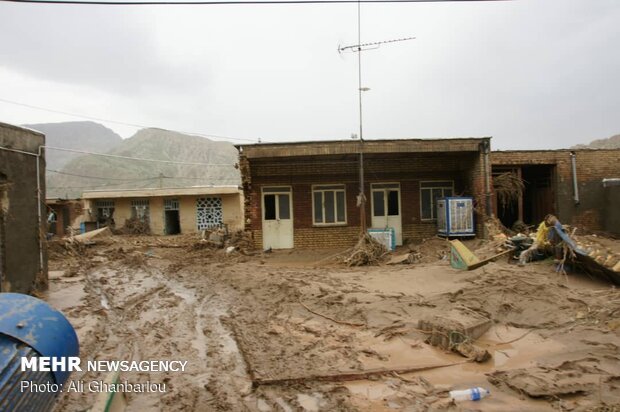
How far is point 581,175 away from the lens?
13.4 m

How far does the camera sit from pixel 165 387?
3744 millimetres

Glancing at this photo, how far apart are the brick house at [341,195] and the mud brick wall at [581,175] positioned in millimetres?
2015

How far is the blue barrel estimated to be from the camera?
2.28 m

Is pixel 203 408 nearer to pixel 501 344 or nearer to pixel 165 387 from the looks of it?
pixel 165 387

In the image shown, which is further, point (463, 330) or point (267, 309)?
point (267, 309)

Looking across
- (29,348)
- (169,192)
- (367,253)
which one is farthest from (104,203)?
(29,348)

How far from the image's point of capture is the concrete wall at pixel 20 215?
706cm

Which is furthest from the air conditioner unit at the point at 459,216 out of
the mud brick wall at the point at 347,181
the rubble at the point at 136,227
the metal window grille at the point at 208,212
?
the rubble at the point at 136,227

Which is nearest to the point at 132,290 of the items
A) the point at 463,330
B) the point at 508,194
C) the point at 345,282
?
the point at 345,282

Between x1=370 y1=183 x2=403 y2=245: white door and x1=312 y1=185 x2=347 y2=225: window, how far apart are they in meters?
1.20

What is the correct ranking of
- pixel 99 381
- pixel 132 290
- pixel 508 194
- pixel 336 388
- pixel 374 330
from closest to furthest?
pixel 336 388
pixel 99 381
pixel 374 330
pixel 132 290
pixel 508 194

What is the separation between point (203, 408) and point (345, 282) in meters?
5.15

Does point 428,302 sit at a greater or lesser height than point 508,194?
lesser

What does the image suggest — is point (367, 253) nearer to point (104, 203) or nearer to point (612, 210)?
point (612, 210)
